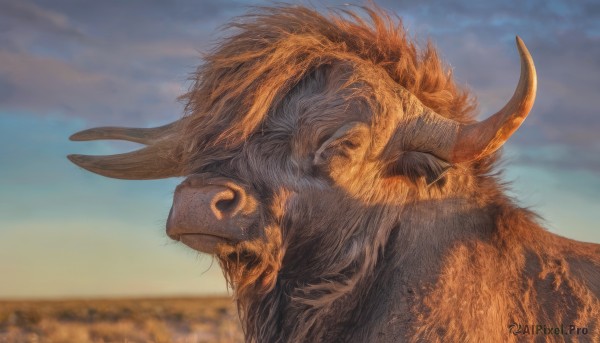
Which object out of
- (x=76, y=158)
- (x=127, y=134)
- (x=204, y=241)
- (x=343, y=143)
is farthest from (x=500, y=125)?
(x=76, y=158)

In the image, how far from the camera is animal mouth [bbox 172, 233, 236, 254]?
4.02m

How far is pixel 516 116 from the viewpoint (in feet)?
14.2

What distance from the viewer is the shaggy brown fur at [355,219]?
170 inches

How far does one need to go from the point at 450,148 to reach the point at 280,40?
4.45 feet

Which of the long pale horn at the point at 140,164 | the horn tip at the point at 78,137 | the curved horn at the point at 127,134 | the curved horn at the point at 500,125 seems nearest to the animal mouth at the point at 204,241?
the long pale horn at the point at 140,164

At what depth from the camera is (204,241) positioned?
403cm

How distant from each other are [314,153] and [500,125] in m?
1.15

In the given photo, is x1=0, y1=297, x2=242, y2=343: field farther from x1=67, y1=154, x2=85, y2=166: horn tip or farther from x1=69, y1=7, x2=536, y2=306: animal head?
x1=67, y1=154, x2=85, y2=166: horn tip

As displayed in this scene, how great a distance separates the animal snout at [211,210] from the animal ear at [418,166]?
1.07 metres

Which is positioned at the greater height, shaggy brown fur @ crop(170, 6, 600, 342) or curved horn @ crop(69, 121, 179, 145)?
curved horn @ crop(69, 121, 179, 145)

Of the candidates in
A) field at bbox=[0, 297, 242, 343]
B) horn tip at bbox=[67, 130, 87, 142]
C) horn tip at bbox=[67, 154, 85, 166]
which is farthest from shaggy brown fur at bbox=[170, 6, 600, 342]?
horn tip at bbox=[67, 130, 87, 142]

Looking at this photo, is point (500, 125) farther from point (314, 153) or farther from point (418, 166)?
point (314, 153)

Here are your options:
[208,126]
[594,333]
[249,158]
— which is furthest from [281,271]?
[594,333]

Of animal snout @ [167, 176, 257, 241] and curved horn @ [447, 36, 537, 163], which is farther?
curved horn @ [447, 36, 537, 163]
